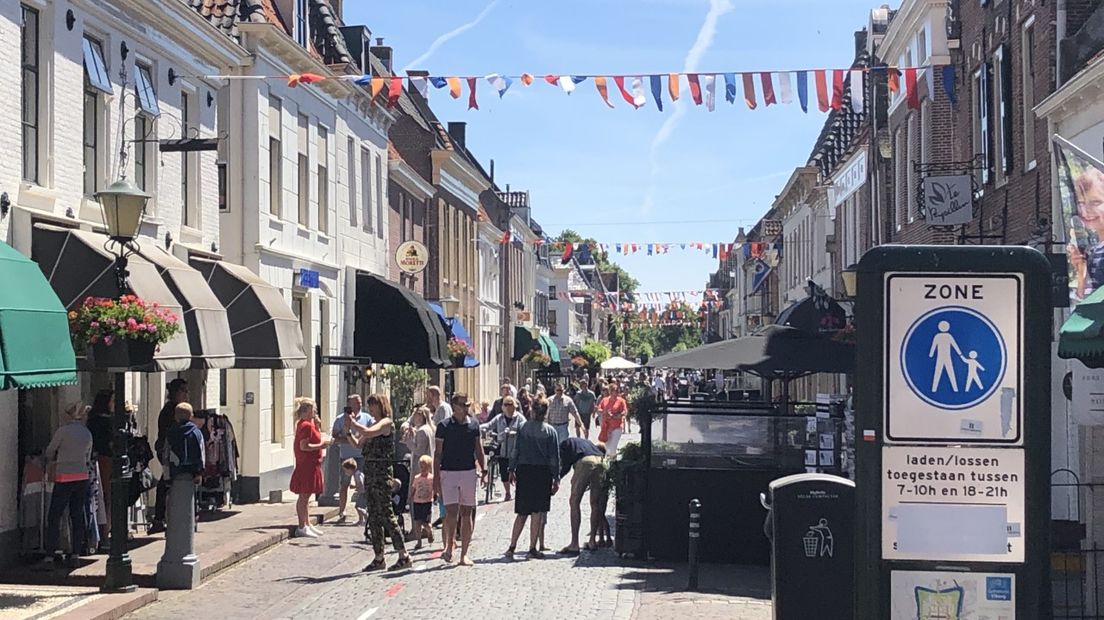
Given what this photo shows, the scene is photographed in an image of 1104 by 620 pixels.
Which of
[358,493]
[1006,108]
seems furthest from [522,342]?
[1006,108]

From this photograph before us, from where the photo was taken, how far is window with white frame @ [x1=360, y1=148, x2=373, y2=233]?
28203 mm

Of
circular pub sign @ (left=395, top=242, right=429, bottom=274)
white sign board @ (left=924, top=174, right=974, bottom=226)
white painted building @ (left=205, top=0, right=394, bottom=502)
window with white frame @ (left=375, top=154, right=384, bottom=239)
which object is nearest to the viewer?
white sign board @ (left=924, top=174, right=974, bottom=226)

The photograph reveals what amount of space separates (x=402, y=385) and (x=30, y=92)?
14859 millimetres

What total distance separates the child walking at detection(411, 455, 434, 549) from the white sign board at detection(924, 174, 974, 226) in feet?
29.1

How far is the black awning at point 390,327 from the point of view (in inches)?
1036

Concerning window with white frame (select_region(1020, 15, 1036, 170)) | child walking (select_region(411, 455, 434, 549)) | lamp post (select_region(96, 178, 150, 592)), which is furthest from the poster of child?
lamp post (select_region(96, 178, 150, 592))

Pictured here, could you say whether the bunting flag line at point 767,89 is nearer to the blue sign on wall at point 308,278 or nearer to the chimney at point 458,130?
the blue sign on wall at point 308,278

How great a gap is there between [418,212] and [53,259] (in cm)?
2167

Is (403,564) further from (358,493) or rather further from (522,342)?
(522,342)

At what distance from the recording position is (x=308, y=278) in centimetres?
2308

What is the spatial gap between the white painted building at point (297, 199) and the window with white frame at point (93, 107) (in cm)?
222

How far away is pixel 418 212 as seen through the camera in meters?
35.2

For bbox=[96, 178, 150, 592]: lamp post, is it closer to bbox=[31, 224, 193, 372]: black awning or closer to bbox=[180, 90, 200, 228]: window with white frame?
bbox=[31, 224, 193, 372]: black awning

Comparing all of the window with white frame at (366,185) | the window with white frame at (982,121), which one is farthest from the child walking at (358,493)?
the window with white frame at (982,121)
